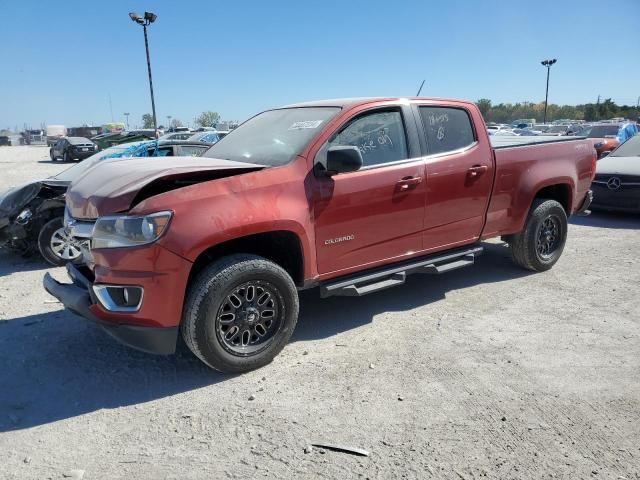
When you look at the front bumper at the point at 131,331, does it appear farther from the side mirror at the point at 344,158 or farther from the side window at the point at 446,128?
the side window at the point at 446,128

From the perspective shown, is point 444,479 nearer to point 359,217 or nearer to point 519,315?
point 359,217

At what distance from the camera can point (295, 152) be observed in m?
3.70

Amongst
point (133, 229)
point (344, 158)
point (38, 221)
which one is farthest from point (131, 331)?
point (38, 221)

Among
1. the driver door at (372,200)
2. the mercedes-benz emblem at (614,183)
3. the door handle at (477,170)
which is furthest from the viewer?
the mercedes-benz emblem at (614,183)

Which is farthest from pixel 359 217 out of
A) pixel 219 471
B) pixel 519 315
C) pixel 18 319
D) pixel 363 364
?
pixel 18 319

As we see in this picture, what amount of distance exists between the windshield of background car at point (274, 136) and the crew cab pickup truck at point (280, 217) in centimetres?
2

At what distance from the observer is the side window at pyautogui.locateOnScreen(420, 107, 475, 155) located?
14.6 ft

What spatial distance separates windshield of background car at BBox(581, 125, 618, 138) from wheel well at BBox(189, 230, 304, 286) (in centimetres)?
1621

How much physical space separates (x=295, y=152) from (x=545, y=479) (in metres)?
2.62

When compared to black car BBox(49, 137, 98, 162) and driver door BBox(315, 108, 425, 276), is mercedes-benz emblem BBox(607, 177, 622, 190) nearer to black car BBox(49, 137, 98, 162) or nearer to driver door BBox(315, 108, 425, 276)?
driver door BBox(315, 108, 425, 276)

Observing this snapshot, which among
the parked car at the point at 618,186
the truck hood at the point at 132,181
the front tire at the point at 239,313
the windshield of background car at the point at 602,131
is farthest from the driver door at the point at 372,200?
the windshield of background car at the point at 602,131

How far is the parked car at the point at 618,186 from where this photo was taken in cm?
852

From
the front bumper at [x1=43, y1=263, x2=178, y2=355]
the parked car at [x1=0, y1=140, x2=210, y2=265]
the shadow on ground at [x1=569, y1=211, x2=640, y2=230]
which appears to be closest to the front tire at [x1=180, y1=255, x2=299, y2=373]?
the front bumper at [x1=43, y1=263, x2=178, y2=355]

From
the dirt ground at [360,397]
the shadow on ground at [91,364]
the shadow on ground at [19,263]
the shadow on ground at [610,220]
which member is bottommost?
the shadow on ground at [610,220]
